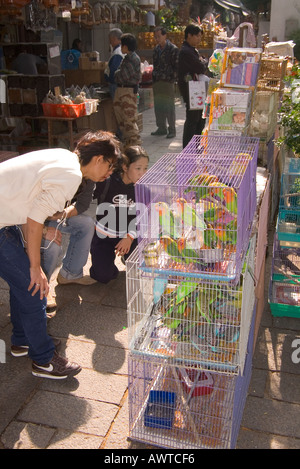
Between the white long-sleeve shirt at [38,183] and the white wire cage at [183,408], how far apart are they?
0.95 m

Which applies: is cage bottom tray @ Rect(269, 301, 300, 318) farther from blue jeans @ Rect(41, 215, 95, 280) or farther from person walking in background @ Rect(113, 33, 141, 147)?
person walking in background @ Rect(113, 33, 141, 147)

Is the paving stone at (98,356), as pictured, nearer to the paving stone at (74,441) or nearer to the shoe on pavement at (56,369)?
the shoe on pavement at (56,369)

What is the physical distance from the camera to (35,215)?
2.70 meters

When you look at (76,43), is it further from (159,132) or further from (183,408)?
(183,408)

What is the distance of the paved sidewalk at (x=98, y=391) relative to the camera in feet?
9.25

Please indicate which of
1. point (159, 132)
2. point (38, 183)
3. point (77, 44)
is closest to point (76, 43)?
point (77, 44)

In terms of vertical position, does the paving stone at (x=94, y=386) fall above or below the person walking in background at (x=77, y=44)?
below

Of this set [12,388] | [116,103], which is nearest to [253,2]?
[116,103]

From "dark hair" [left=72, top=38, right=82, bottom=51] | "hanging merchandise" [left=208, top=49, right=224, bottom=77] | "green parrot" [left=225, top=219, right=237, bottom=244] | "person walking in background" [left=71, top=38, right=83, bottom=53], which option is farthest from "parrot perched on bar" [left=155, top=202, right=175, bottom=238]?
"dark hair" [left=72, top=38, right=82, bottom=51]

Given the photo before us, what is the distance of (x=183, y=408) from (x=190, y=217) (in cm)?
109

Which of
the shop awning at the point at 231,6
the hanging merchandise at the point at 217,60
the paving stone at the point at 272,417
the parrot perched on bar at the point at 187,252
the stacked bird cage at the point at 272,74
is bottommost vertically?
the paving stone at the point at 272,417

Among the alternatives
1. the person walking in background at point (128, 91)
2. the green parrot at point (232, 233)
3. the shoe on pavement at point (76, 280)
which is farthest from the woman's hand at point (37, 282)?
the person walking in background at point (128, 91)

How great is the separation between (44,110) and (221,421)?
6034 millimetres

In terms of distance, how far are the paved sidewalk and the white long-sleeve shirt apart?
120cm
